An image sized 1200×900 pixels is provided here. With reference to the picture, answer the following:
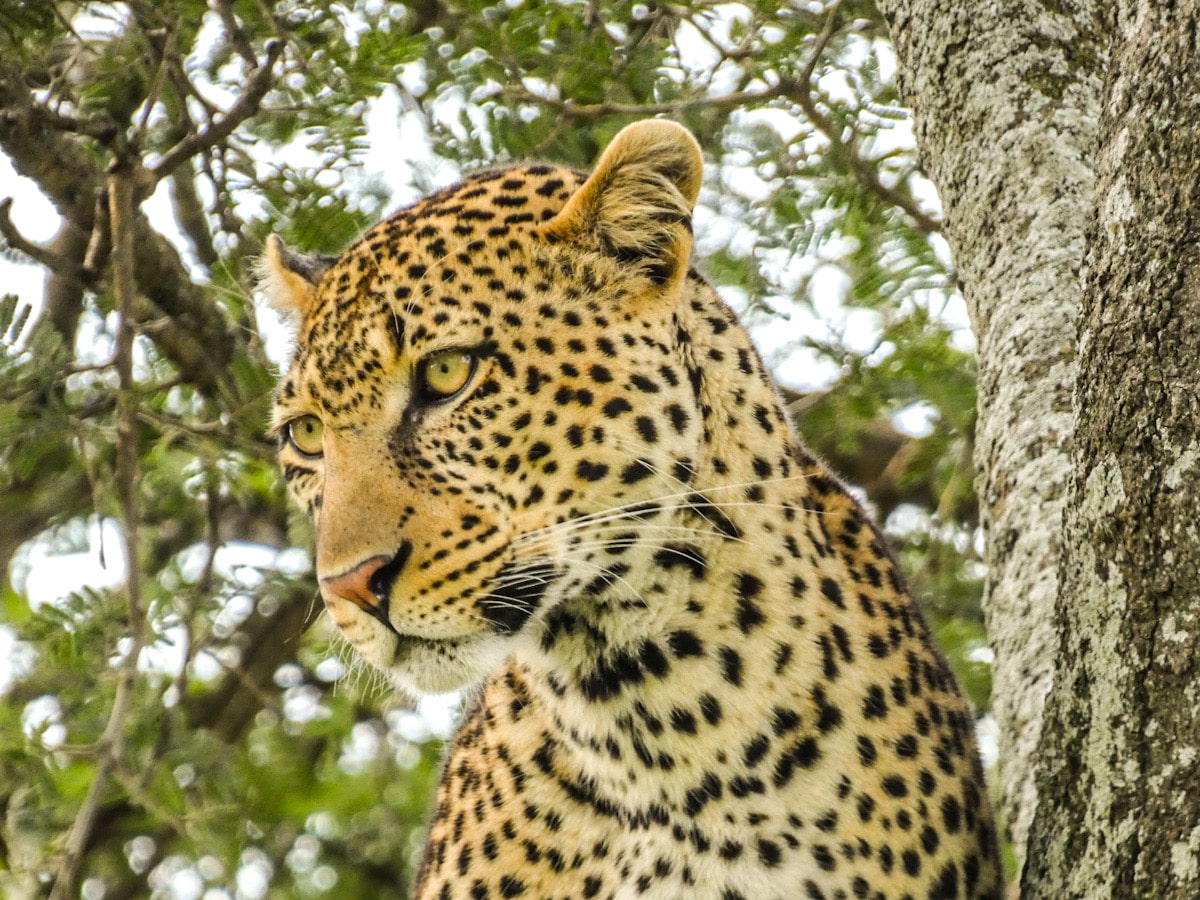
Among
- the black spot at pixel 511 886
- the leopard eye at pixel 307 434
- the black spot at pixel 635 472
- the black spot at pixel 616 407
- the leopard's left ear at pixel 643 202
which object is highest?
the leopard's left ear at pixel 643 202

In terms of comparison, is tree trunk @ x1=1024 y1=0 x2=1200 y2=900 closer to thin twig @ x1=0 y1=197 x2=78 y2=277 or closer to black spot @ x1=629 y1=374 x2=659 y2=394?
black spot @ x1=629 y1=374 x2=659 y2=394

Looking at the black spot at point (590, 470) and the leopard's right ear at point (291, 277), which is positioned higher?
the leopard's right ear at point (291, 277)

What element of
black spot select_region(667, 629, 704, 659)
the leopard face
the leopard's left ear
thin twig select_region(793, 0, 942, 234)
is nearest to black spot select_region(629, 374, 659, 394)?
the leopard face

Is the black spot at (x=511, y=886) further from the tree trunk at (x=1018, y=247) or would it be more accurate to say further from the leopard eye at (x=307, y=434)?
the tree trunk at (x=1018, y=247)

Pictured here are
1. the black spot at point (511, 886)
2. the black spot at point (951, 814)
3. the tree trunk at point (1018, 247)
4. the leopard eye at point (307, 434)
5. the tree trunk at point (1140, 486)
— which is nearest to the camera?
the tree trunk at point (1140, 486)

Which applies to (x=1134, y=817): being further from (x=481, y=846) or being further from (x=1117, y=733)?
(x=481, y=846)

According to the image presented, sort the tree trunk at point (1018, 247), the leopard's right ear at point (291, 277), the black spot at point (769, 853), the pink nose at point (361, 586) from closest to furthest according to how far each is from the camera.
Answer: the pink nose at point (361, 586)
the black spot at point (769, 853)
the tree trunk at point (1018, 247)
the leopard's right ear at point (291, 277)

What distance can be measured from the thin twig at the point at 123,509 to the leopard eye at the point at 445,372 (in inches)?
56.2

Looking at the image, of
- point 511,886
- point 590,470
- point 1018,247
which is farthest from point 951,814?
point 1018,247

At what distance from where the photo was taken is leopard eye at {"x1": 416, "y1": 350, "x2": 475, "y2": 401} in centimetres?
381

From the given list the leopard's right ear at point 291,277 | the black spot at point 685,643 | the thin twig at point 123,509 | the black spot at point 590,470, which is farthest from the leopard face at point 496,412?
the thin twig at point 123,509

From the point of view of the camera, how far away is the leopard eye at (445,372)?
Result: 3.81 metres

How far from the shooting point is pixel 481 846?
400 centimetres

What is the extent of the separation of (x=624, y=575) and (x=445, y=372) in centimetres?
65
